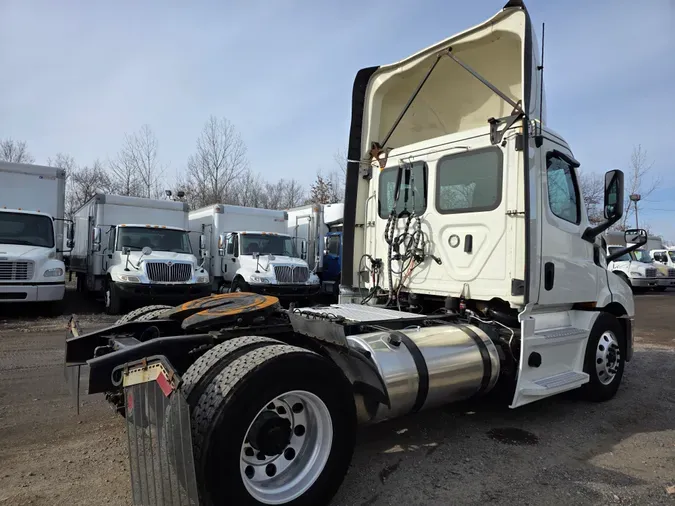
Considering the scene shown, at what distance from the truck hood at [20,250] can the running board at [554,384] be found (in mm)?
10593

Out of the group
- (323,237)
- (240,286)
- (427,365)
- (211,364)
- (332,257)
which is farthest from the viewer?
(332,257)

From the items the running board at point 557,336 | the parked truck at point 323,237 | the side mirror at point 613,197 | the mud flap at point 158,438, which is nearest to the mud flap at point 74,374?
the mud flap at point 158,438

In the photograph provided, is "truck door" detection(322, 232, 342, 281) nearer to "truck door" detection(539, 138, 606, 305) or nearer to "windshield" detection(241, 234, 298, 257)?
"windshield" detection(241, 234, 298, 257)

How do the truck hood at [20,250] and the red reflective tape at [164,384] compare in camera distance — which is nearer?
the red reflective tape at [164,384]

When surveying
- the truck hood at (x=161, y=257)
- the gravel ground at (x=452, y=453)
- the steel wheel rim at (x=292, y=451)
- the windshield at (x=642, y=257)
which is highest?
the windshield at (x=642, y=257)

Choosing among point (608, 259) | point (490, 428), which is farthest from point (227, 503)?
point (608, 259)

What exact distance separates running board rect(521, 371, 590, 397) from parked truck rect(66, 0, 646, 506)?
0.02m

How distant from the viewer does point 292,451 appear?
2.88 meters

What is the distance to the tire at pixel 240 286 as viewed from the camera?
1356 cm

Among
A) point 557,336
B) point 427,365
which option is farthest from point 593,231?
point 427,365

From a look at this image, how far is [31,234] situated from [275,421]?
11.1 m

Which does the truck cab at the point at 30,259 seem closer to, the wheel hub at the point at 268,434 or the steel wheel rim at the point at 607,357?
the wheel hub at the point at 268,434

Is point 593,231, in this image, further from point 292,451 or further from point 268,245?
point 268,245

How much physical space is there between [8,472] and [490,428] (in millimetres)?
3903
